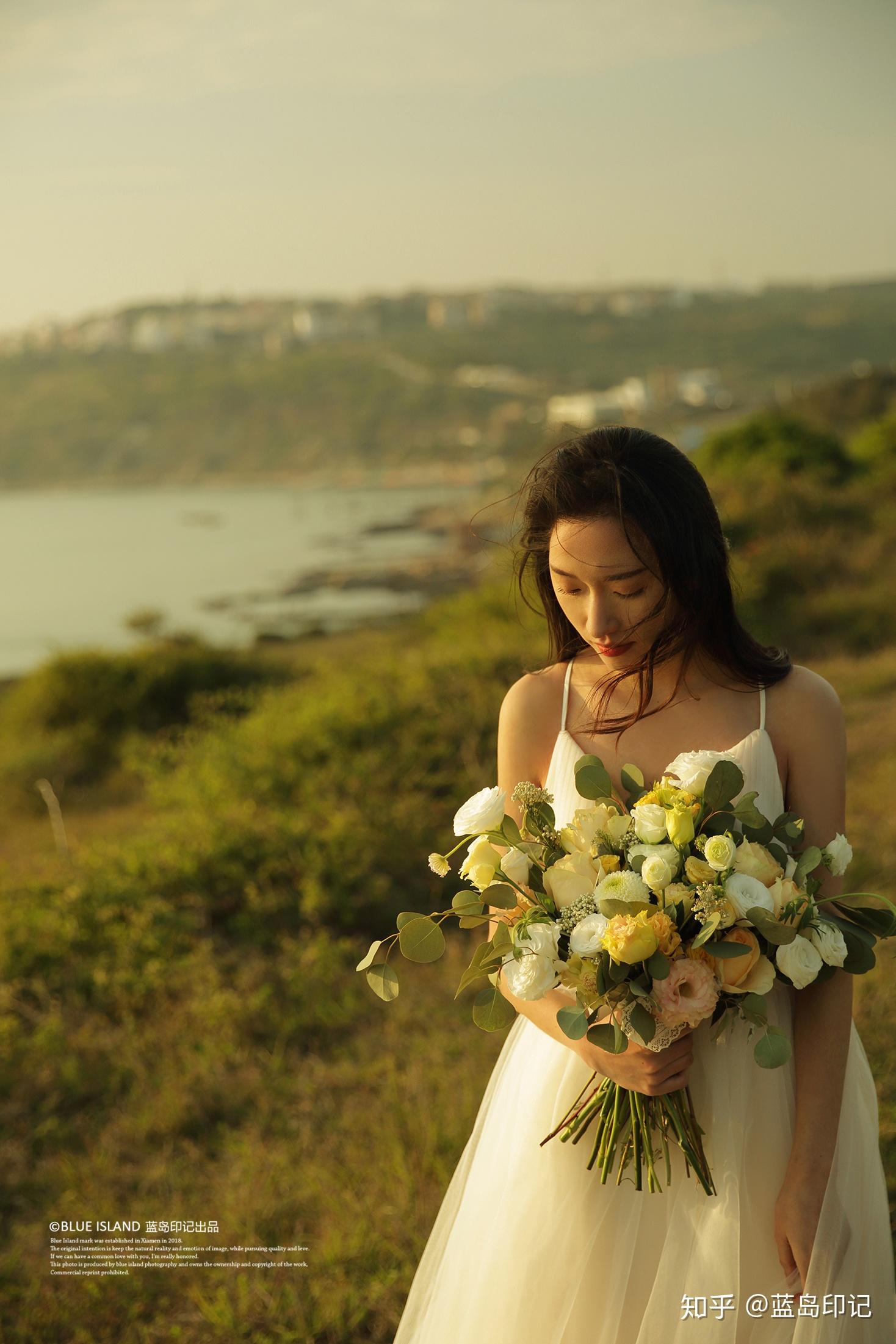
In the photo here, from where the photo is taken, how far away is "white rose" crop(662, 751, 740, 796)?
1.39m

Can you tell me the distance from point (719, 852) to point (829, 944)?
21cm

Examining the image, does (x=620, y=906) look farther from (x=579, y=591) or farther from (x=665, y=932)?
(x=579, y=591)

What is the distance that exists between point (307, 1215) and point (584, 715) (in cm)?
198

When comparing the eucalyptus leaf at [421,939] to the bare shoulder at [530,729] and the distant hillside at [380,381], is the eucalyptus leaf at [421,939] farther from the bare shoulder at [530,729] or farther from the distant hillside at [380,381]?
the distant hillside at [380,381]

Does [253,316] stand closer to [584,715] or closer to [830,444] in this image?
[830,444]

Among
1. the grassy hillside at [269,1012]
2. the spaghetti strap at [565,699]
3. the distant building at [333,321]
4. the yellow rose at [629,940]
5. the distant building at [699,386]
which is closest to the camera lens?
the yellow rose at [629,940]

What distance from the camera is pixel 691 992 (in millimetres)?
1356

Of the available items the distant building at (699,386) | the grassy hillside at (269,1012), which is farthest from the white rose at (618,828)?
the distant building at (699,386)

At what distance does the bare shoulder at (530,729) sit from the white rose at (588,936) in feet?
1.49

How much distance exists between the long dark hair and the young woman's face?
1 centimetres

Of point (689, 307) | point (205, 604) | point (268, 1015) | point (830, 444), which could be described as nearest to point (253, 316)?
point (689, 307)

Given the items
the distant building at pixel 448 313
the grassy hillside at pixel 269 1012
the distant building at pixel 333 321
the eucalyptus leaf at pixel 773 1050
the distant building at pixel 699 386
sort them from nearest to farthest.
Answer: the eucalyptus leaf at pixel 773 1050, the grassy hillside at pixel 269 1012, the distant building at pixel 699 386, the distant building at pixel 448 313, the distant building at pixel 333 321

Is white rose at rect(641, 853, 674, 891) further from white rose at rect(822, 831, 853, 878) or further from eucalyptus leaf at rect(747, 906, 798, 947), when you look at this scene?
white rose at rect(822, 831, 853, 878)

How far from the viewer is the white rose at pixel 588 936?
132 centimetres
